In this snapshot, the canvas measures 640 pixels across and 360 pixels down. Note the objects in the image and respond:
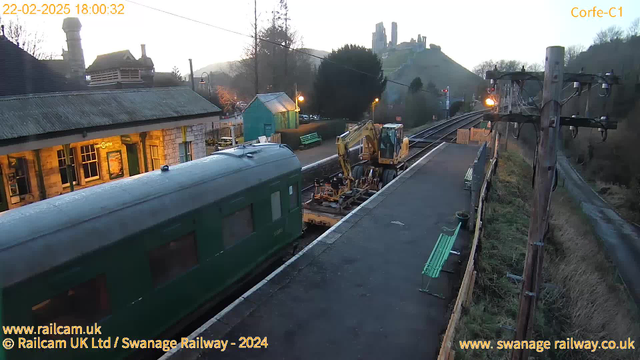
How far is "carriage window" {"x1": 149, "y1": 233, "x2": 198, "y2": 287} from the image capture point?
6.76 metres

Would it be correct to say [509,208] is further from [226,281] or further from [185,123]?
[185,123]

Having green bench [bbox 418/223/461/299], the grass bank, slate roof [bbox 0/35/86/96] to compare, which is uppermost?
slate roof [bbox 0/35/86/96]

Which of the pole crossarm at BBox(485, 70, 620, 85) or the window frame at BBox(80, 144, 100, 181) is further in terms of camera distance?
the window frame at BBox(80, 144, 100, 181)

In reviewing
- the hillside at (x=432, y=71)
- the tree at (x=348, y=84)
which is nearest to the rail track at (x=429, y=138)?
the tree at (x=348, y=84)

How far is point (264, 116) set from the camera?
2950 cm

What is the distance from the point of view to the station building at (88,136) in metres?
12.8

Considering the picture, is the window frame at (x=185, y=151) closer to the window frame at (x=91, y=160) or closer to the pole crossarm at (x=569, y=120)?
the window frame at (x=91, y=160)

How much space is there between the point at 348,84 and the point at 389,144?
22288 millimetres

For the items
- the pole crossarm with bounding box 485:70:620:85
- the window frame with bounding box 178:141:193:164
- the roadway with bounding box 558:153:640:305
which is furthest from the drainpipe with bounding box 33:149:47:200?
the roadway with bounding box 558:153:640:305

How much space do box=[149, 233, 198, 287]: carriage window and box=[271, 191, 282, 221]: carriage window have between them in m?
2.76

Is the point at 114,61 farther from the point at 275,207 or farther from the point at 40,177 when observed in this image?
the point at 275,207

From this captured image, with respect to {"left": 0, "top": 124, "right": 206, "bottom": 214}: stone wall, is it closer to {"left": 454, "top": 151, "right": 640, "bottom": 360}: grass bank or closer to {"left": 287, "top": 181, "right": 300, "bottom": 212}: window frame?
{"left": 287, "top": 181, "right": 300, "bottom": 212}: window frame

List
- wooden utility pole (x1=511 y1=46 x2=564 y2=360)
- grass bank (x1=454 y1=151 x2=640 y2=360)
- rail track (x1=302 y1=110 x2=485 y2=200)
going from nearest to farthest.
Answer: wooden utility pole (x1=511 y1=46 x2=564 y2=360) → grass bank (x1=454 y1=151 x2=640 y2=360) → rail track (x1=302 y1=110 x2=485 y2=200)

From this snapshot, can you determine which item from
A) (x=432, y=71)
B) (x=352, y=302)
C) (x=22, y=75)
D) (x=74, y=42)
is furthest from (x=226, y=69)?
(x=352, y=302)
